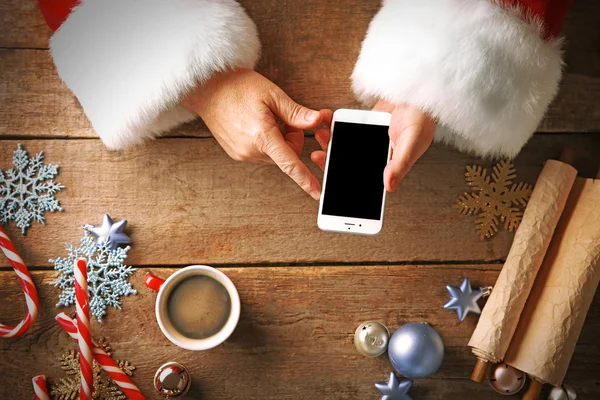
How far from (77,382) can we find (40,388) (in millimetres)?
65

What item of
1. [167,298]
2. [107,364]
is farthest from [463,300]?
[107,364]

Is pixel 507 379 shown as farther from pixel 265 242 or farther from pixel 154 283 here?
pixel 154 283

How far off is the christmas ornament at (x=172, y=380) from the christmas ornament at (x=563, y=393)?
2.40 ft

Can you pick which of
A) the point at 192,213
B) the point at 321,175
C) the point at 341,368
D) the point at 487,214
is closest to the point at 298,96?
the point at 321,175

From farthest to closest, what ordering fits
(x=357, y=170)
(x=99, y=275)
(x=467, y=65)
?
(x=99, y=275), (x=357, y=170), (x=467, y=65)

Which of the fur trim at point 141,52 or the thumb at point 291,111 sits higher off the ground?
the fur trim at point 141,52

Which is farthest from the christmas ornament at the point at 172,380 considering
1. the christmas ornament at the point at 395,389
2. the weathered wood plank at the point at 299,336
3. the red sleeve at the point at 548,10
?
the red sleeve at the point at 548,10

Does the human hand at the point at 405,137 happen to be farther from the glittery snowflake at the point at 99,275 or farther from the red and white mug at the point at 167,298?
the glittery snowflake at the point at 99,275

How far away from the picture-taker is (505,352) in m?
0.90

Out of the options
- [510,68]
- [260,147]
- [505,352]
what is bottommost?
[505,352]

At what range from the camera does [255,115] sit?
84 cm

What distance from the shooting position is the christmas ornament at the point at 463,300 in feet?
3.09

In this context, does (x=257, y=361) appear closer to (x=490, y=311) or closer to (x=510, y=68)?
(x=490, y=311)

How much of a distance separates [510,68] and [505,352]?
20.9 inches
